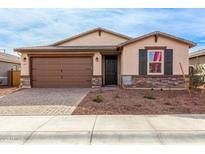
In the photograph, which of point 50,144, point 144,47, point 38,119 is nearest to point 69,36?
point 144,47

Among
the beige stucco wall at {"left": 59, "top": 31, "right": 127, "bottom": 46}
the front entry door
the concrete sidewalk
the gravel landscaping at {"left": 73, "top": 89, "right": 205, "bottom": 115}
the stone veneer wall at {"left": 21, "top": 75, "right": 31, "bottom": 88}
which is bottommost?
the concrete sidewalk

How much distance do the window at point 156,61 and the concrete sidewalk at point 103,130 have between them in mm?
7798

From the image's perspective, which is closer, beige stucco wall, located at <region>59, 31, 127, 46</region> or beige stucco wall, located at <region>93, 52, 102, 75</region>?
beige stucco wall, located at <region>93, 52, 102, 75</region>

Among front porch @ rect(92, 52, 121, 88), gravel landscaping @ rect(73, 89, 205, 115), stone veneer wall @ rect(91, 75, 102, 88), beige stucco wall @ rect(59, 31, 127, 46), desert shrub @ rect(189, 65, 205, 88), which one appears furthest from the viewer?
beige stucco wall @ rect(59, 31, 127, 46)

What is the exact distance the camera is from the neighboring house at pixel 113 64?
1504 centimetres

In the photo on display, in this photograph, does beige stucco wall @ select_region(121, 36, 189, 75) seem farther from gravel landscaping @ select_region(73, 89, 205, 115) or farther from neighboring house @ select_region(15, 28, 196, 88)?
gravel landscaping @ select_region(73, 89, 205, 115)

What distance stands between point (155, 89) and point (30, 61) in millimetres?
9849

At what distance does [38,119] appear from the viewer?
24.1 ft

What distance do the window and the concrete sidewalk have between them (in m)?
7.80

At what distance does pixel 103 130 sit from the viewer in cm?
591

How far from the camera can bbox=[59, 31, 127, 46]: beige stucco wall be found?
2080 centimetres

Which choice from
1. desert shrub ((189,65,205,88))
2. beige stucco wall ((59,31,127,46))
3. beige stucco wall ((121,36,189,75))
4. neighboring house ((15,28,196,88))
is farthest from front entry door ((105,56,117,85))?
desert shrub ((189,65,205,88))

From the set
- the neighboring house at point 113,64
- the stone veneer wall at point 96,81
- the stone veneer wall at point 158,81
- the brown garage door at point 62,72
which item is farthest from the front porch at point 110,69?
the stone veneer wall at point 158,81

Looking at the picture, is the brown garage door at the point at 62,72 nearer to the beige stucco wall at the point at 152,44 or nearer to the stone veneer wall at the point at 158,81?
the beige stucco wall at the point at 152,44
